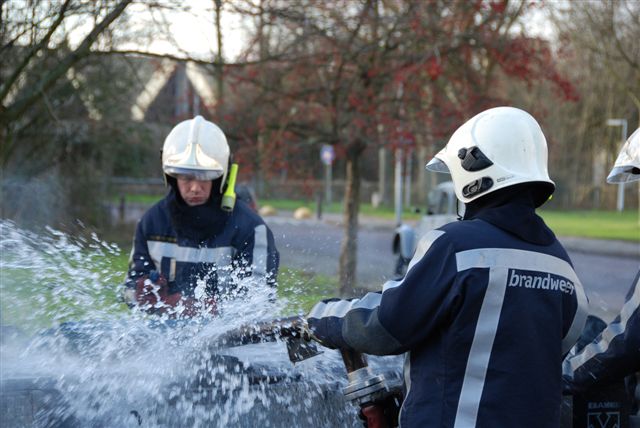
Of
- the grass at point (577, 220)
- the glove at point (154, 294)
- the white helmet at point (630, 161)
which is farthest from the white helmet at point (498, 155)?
the grass at point (577, 220)

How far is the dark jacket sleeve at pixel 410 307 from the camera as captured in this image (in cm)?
228

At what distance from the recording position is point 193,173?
435 centimetres

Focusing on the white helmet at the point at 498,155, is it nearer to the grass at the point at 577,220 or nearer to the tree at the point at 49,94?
the tree at the point at 49,94

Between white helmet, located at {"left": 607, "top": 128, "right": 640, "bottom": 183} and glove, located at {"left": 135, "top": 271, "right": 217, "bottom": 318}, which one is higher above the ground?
white helmet, located at {"left": 607, "top": 128, "right": 640, "bottom": 183}

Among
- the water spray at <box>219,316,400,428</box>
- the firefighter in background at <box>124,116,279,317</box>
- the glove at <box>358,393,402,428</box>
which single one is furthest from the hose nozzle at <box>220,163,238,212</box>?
the glove at <box>358,393,402,428</box>

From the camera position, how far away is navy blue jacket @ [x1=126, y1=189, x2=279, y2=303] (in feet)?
13.9

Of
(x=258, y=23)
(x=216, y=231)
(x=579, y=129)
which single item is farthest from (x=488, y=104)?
(x=579, y=129)

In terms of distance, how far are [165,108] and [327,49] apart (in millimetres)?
5895

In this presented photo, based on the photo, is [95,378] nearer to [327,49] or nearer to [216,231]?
[216,231]

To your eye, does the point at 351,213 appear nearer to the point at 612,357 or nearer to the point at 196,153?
the point at 196,153

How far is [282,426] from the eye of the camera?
2.87 metres

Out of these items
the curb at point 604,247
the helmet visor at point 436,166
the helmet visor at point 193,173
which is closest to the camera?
the helmet visor at point 436,166

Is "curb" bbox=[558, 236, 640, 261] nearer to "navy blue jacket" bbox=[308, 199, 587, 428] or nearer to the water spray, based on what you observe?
the water spray

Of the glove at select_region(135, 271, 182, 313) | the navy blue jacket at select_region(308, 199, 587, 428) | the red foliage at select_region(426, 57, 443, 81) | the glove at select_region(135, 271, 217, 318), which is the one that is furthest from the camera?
the red foliage at select_region(426, 57, 443, 81)
